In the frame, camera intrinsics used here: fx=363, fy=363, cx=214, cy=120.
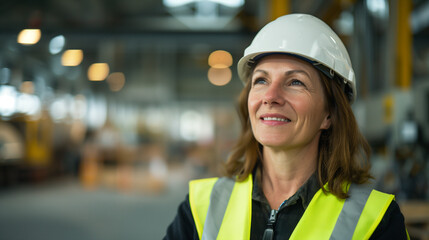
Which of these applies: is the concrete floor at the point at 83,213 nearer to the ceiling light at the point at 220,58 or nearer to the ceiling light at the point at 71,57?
the ceiling light at the point at 71,57

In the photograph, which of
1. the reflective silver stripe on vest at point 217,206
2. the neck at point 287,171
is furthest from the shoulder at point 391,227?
the reflective silver stripe on vest at point 217,206

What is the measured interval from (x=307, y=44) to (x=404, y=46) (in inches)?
144

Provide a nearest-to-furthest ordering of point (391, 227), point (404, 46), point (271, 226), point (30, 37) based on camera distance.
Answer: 1. point (391, 227)
2. point (271, 226)
3. point (404, 46)
4. point (30, 37)

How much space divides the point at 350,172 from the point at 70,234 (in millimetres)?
5434

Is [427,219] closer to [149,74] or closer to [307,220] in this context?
[307,220]

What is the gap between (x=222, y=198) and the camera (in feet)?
5.30

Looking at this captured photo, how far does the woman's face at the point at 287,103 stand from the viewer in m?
1.46

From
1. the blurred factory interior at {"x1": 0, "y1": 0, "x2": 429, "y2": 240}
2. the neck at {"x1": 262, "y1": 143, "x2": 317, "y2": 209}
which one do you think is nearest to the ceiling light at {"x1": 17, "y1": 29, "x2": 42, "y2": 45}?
the blurred factory interior at {"x1": 0, "y1": 0, "x2": 429, "y2": 240}

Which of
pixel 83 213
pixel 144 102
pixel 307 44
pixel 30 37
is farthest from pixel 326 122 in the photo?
pixel 144 102

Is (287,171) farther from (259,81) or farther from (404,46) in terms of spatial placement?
(404,46)

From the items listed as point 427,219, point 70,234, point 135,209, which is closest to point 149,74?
point 135,209

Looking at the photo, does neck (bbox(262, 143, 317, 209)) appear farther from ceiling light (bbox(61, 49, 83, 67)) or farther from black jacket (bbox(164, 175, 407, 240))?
ceiling light (bbox(61, 49, 83, 67))

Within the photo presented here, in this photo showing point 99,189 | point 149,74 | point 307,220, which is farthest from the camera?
point 149,74

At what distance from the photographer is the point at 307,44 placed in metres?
1.48
